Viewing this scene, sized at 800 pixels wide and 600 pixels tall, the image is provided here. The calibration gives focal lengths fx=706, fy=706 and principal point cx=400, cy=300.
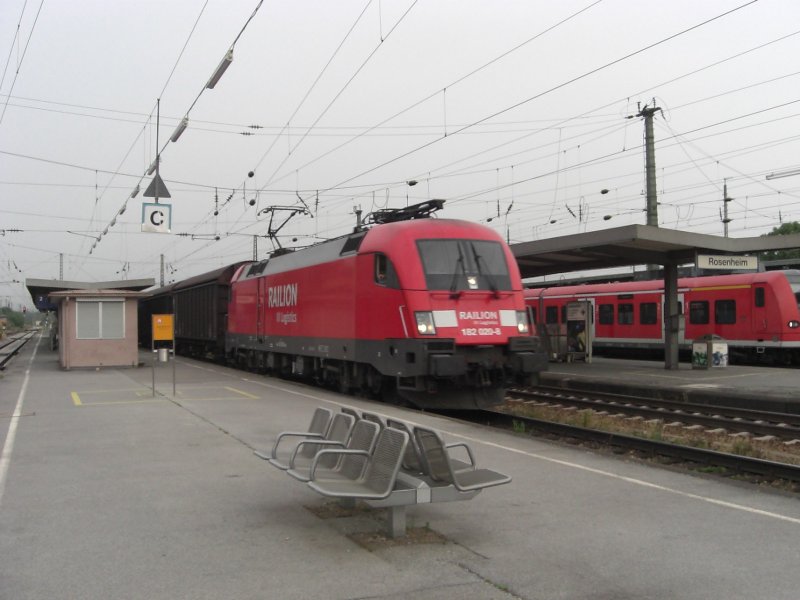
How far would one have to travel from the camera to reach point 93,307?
70.3 feet

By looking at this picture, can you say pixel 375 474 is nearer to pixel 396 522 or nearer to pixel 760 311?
pixel 396 522

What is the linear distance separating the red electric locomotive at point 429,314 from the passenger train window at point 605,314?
15.2 metres

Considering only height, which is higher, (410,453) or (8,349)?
(410,453)

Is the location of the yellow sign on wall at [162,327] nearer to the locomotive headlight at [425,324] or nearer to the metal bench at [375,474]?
the locomotive headlight at [425,324]

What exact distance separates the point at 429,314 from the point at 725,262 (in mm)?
11615

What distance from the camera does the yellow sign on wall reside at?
15.0 metres

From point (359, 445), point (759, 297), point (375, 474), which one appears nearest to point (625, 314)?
point (759, 297)

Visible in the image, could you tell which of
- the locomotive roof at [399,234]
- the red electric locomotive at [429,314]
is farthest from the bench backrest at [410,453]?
the locomotive roof at [399,234]

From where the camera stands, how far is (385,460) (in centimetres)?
499

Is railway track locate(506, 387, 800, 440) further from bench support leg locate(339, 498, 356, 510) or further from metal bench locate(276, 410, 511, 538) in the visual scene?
bench support leg locate(339, 498, 356, 510)

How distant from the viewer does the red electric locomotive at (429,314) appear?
11406 millimetres

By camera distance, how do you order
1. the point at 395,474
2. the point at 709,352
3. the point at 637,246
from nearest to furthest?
1. the point at 395,474
2. the point at 637,246
3. the point at 709,352

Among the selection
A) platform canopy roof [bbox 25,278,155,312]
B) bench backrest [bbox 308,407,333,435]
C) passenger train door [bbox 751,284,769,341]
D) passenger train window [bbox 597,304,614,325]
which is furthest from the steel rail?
platform canopy roof [bbox 25,278,155,312]

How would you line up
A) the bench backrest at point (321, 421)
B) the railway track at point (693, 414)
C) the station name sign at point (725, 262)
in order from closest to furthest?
1. the bench backrest at point (321, 421)
2. the railway track at point (693, 414)
3. the station name sign at point (725, 262)
